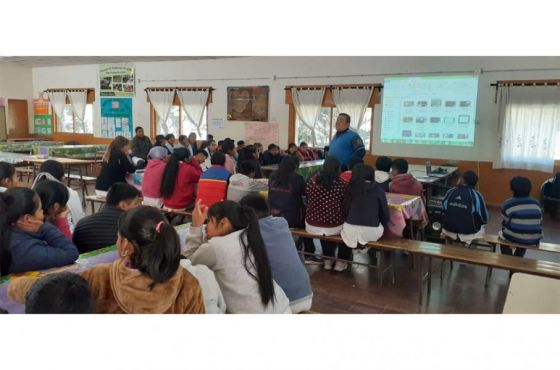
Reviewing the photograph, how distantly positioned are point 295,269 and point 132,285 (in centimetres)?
87

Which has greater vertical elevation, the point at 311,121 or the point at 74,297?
the point at 311,121

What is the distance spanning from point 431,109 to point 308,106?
2367 mm

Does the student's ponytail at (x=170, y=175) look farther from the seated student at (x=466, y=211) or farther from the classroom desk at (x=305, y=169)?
the seated student at (x=466, y=211)

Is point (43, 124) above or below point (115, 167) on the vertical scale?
above

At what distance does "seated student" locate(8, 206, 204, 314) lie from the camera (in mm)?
1492

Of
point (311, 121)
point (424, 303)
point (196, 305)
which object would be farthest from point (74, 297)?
point (311, 121)

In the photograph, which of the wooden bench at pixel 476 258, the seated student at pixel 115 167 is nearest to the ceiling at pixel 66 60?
the seated student at pixel 115 167

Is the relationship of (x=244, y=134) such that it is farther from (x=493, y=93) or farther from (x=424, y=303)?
(x=424, y=303)

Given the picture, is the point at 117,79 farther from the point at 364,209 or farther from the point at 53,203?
the point at 53,203

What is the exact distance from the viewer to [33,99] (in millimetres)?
12617

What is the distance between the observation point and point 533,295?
199cm

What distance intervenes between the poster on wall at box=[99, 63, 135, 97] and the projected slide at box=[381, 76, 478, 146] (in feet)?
20.7

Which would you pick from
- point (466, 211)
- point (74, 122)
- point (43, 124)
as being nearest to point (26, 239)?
point (466, 211)

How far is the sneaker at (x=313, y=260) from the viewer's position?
4039 millimetres
